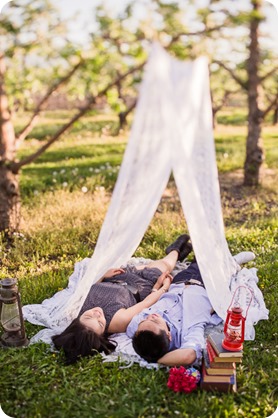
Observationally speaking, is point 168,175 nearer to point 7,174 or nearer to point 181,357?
point 181,357

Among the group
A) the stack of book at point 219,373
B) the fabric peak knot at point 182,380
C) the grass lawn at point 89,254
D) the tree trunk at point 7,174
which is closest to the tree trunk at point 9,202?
the tree trunk at point 7,174

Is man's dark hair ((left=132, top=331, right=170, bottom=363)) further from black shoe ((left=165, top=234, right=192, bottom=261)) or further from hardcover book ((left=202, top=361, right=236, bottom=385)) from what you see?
black shoe ((left=165, top=234, right=192, bottom=261))

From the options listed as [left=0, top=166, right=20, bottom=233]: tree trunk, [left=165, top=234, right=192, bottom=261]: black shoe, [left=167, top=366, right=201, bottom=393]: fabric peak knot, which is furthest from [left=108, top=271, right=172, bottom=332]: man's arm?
[left=0, top=166, right=20, bottom=233]: tree trunk

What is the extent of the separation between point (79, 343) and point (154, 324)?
2.15 feet

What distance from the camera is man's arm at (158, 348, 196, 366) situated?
386 cm

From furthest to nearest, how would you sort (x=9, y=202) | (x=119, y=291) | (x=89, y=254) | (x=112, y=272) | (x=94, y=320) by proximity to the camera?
1. (x=9, y=202)
2. (x=89, y=254)
3. (x=112, y=272)
4. (x=119, y=291)
5. (x=94, y=320)

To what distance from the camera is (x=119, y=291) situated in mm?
4699

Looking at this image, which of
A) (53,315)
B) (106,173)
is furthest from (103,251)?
(106,173)

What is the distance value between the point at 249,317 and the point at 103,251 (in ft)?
5.08

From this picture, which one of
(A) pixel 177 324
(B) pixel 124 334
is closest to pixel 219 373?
(A) pixel 177 324

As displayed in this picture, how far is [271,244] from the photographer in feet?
20.9

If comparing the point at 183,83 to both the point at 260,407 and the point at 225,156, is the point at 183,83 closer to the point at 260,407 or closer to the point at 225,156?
the point at 260,407

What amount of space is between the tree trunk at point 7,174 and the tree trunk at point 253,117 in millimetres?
4508

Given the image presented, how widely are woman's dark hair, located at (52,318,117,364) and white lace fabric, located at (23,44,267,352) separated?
1.06 ft
